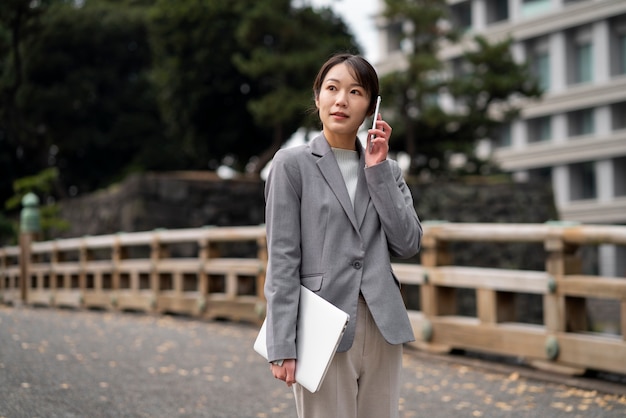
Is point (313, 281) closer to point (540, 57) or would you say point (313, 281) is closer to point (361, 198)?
point (361, 198)

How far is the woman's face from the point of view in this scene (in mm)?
2676

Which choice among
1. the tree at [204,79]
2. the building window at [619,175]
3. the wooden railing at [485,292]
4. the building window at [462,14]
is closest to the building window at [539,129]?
the building window at [619,175]

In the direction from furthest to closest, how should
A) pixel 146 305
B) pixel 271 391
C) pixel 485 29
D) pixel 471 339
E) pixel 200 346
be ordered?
pixel 485 29 → pixel 146 305 → pixel 200 346 → pixel 471 339 → pixel 271 391

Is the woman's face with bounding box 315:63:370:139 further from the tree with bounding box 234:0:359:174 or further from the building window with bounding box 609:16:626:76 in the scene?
the building window with bounding box 609:16:626:76

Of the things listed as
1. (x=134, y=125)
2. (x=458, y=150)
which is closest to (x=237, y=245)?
(x=458, y=150)

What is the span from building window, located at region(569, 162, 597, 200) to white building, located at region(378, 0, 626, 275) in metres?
0.04

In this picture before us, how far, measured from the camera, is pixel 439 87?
61.6ft

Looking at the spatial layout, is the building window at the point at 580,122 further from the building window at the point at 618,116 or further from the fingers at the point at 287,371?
the fingers at the point at 287,371

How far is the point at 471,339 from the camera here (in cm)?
682

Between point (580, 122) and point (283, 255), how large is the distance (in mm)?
34310

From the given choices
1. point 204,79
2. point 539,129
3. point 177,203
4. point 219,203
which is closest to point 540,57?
point 539,129

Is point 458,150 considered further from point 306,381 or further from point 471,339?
point 306,381

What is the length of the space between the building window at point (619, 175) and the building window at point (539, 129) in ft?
11.9

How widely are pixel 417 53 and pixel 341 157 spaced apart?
1703cm
